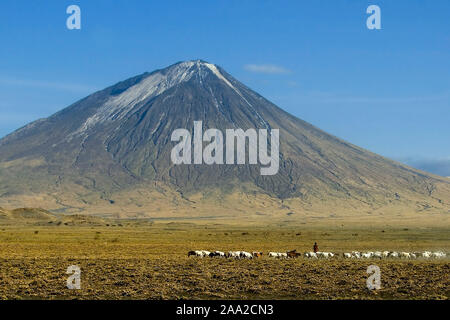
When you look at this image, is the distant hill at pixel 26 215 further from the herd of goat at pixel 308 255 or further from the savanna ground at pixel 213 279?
the savanna ground at pixel 213 279

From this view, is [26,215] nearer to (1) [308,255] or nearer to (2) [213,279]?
(1) [308,255]

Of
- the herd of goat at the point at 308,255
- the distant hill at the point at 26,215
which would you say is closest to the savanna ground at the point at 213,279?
the herd of goat at the point at 308,255

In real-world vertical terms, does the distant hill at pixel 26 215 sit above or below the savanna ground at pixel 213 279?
above

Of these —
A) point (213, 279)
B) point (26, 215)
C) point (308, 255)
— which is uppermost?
point (26, 215)

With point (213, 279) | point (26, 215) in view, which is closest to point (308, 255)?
point (213, 279)

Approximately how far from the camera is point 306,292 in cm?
2370

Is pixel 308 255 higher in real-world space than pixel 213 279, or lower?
higher

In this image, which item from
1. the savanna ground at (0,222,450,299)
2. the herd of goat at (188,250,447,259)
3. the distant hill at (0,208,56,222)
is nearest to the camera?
the savanna ground at (0,222,450,299)

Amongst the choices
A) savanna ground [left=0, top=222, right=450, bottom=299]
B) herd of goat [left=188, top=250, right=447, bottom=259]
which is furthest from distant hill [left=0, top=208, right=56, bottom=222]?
savanna ground [left=0, top=222, right=450, bottom=299]

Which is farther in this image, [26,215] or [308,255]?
[26,215]

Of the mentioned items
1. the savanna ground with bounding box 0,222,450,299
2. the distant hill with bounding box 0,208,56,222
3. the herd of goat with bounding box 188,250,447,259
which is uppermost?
the distant hill with bounding box 0,208,56,222

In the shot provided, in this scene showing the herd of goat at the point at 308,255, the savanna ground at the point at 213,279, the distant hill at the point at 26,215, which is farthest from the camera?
the distant hill at the point at 26,215

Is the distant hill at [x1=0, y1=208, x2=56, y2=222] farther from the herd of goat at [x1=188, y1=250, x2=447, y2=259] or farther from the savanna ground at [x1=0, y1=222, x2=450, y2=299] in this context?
the savanna ground at [x1=0, y1=222, x2=450, y2=299]
